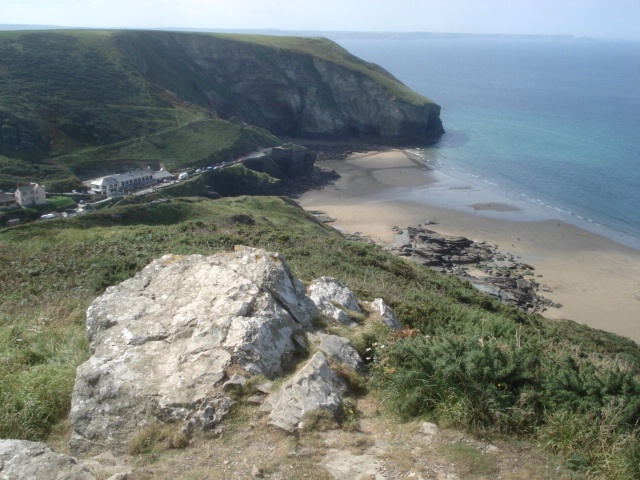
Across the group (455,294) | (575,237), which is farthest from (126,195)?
(575,237)

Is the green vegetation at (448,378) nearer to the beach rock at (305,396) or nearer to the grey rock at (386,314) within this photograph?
the beach rock at (305,396)

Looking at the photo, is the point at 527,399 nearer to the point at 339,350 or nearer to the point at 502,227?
the point at 339,350

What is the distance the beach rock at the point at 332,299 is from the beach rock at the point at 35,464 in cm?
599

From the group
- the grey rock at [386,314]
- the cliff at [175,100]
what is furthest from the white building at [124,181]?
the grey rock at [386,314]

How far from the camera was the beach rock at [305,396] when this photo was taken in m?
7.11

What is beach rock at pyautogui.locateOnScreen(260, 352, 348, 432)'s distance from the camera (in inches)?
280

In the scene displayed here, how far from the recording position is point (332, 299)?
40.4 ft

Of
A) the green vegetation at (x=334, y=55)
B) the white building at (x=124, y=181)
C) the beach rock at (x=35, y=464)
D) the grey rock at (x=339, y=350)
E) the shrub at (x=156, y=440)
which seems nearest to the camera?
the beach rock at (x=35, y=464)

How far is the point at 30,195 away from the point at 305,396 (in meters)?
49.7

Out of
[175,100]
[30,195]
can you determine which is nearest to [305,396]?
[30,195]

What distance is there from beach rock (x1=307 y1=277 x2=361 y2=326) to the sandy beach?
2640 centimetres

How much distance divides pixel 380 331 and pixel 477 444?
4.03m

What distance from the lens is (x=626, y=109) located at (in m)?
125

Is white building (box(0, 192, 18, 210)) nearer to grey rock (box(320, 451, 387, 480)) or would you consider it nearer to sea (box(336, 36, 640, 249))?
grey rock (box(320, 451, 387, 480))
